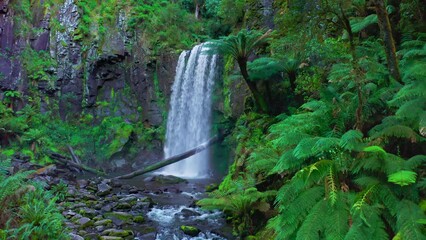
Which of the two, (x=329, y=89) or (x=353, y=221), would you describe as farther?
(x=329, y=89)

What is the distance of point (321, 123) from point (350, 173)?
1.23 metres

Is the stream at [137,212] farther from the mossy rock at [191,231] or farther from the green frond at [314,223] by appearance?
the green frond at [314,223]

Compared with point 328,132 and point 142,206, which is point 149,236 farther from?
point 328,132

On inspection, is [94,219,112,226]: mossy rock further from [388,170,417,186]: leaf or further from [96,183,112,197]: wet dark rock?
[388,170,417,186]: leaf

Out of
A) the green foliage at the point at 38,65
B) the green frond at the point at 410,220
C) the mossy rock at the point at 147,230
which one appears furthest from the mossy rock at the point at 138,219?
the green foliage at the point at 38,65

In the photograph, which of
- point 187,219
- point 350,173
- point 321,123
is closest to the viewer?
point 350,173

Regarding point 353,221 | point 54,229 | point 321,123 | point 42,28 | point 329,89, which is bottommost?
point 54,229

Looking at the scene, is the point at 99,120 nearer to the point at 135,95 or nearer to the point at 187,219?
the point at 135,95

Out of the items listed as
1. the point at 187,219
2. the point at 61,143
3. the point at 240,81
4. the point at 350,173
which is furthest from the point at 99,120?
the point at 350,173

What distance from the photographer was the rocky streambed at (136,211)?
21.2 feet

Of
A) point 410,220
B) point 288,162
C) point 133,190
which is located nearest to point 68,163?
point 133,190

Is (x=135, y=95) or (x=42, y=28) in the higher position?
(x=42, y=28)

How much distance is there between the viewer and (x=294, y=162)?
13.9 ft

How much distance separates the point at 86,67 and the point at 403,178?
59.2 ft
